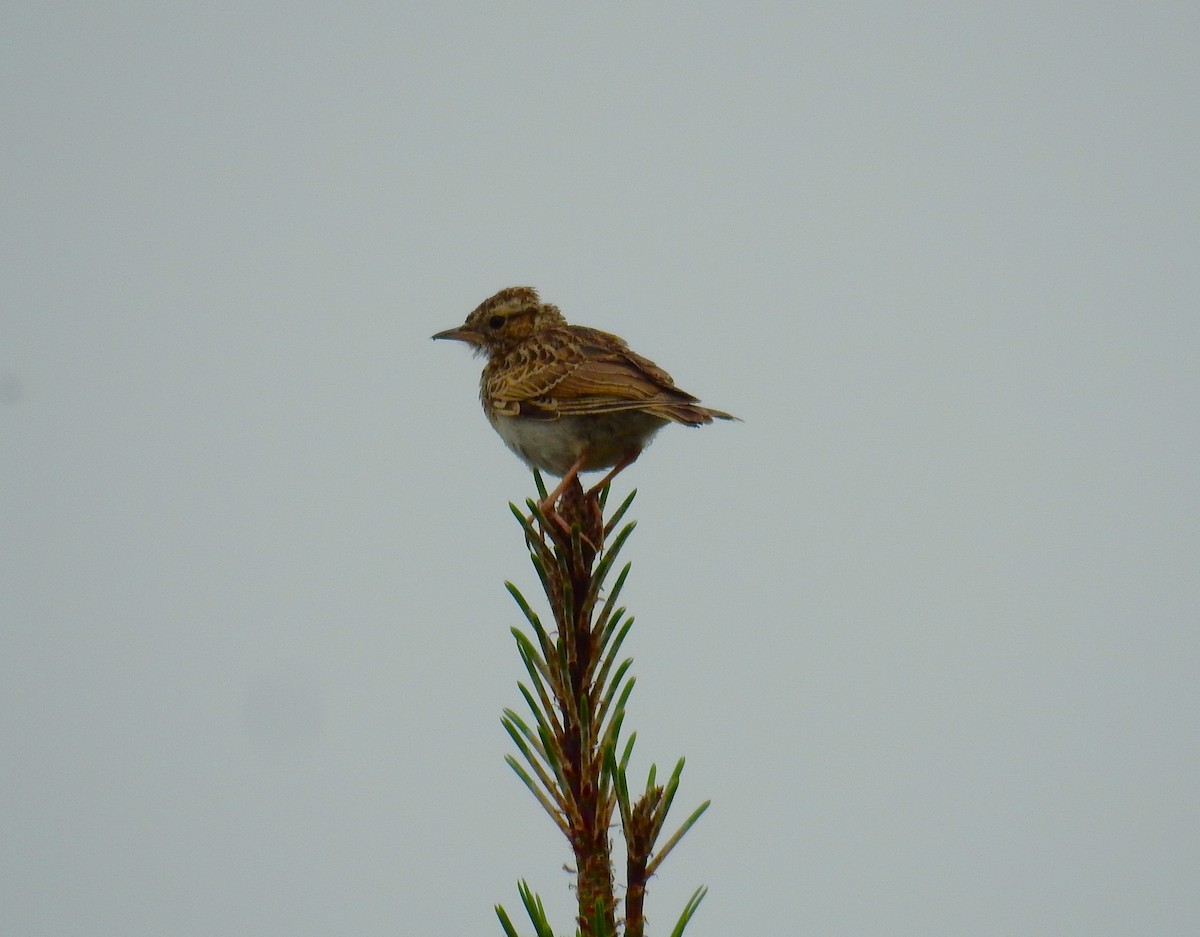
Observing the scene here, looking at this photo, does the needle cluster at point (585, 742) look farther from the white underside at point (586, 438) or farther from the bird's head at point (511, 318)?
the bird's head at point (511, 318)

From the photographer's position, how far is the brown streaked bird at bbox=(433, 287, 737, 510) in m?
7.44

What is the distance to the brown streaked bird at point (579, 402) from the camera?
7438 millimetres

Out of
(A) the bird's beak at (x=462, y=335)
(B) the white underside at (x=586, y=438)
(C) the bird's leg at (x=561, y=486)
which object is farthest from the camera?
(A) the bird's beak at (x=462, y=335)

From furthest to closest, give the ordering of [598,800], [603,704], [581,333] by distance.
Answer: [581,333], [603,704], [598,800]

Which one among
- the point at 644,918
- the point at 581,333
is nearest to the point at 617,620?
the point at 644,918

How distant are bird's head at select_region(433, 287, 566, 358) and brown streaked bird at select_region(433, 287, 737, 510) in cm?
39

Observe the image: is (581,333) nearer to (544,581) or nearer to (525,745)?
(544,581)

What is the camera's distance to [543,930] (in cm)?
299

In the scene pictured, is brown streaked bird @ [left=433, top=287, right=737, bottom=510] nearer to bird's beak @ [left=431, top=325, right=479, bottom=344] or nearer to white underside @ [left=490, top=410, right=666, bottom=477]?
white underside @ [left=490, top=410, right=666, bottom=477]

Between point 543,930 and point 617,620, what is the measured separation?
0.98m

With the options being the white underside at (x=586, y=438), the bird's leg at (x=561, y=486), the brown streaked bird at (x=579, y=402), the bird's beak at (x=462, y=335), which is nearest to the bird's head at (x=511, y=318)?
the bird's beak at (x=462, y=335)

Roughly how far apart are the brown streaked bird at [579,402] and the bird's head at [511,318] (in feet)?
1.27

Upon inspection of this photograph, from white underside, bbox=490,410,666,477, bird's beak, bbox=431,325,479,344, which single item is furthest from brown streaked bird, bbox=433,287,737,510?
bird's beak, bbox=431,325,479,344

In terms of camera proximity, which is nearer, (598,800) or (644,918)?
(644,918)
